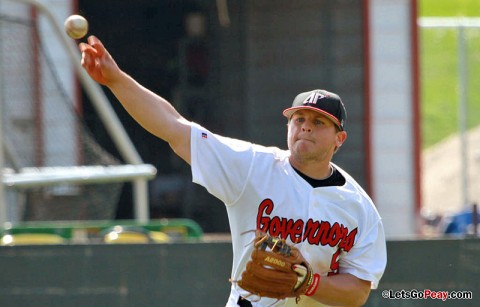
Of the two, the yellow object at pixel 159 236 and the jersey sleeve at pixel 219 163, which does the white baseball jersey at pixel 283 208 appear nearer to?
the jersey sleeve at pixel 219 163

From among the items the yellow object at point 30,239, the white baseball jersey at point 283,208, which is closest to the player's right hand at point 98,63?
the white baseball jersey at point 283,208

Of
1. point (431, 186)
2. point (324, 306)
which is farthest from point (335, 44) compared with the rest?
point (324, 306)

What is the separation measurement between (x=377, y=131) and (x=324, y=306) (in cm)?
889

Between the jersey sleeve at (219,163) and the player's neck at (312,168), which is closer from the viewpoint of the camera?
the jersey sleeve at (219,163)

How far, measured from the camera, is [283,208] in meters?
4.32

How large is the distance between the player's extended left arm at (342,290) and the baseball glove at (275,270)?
5.3 inches

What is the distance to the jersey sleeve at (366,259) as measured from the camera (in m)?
4.43

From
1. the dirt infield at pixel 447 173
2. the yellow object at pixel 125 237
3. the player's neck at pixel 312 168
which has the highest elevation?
the player's neck at pixel 312 168

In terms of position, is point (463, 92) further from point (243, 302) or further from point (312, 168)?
point (243, 302)

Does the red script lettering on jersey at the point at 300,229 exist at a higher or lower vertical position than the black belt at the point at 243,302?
higher

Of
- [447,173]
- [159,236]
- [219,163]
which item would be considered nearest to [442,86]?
[447,173]

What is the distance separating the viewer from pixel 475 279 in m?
6.36

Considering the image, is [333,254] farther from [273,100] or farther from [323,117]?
[273,100]

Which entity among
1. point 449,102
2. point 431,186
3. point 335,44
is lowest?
point 431,186
